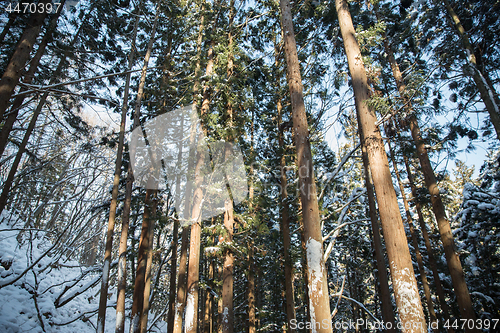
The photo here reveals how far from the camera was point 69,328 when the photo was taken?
10.1m

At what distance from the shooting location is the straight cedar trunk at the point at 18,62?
14.2 ft

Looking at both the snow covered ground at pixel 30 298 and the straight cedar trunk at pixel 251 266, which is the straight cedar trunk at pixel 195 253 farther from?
the snow covered ground at pixel 30 298

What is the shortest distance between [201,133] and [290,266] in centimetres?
637

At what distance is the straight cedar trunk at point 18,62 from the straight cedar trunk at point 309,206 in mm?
5415

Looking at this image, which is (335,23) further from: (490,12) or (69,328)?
(69,328)

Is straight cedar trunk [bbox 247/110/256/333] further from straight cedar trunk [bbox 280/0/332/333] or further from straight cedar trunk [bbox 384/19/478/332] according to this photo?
straight cedar trunk [bbox 384/19/478/332]

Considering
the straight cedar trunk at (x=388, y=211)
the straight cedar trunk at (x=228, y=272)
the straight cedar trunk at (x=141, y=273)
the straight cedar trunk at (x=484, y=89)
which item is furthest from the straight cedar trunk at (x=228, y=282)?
the straight cedar trunk at (x=484, y=89)

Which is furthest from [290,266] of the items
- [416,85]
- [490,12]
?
[490,12]

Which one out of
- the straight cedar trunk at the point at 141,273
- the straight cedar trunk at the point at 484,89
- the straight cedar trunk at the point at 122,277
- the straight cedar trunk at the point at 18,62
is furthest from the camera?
the straight cedar trunk at the point at 141,273

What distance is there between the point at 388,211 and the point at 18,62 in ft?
24.2

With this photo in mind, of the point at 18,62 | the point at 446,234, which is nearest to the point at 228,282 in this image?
the point at 446,234

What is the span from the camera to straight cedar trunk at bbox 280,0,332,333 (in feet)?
13.7

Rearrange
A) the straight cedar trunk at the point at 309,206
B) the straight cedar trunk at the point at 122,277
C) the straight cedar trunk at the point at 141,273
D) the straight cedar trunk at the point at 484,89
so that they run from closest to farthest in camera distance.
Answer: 1. the straight cedar trunk at the point at 309,206
2. the straight cedar trunk at the point at 122,277
3. the straight cedar trunk at the point at 484,89
4. the straight cedar trunk at the point at 141,273

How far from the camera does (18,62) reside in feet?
15.0
